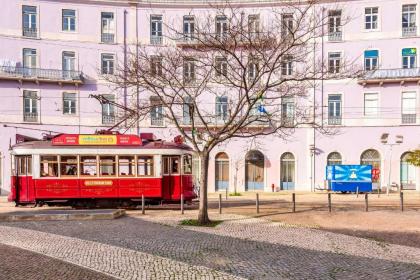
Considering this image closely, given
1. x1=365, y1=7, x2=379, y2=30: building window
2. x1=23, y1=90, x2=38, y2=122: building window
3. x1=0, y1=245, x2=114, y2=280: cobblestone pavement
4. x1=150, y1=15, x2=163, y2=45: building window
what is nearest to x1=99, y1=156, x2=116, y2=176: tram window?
x1=0, y1=245, x2=114, y2=280: cobblestone pavement

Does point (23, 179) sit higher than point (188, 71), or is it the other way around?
point (188, 71)

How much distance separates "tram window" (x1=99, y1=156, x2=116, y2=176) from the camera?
62.9ft

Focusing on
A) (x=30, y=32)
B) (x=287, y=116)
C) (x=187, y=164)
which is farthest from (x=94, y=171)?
(x=30, y=32)

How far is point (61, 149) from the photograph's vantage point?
18.9 meters

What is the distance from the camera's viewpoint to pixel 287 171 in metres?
34.8

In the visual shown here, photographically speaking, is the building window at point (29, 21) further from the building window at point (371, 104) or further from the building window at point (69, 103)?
the building window at point (371, 104)

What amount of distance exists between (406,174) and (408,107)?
5.07 metres

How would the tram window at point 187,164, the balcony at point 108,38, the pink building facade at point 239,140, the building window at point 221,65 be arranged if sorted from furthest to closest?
the balcony at point 108,38
the pink building facade at point 239,140
the tram window at point 187,164
the building window at point 221,65

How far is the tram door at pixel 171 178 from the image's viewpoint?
19578 mm

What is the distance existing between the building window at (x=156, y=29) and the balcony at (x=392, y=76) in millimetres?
16015

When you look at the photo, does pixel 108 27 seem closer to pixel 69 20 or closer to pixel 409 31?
pixel 69 20

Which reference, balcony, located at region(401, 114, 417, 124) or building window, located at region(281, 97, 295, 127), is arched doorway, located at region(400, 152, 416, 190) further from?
building window, located at region(281, 97, 295, 127)

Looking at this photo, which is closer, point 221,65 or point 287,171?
point 221,65

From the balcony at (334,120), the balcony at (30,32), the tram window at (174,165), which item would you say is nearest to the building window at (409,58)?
the balcony at (334,120)
